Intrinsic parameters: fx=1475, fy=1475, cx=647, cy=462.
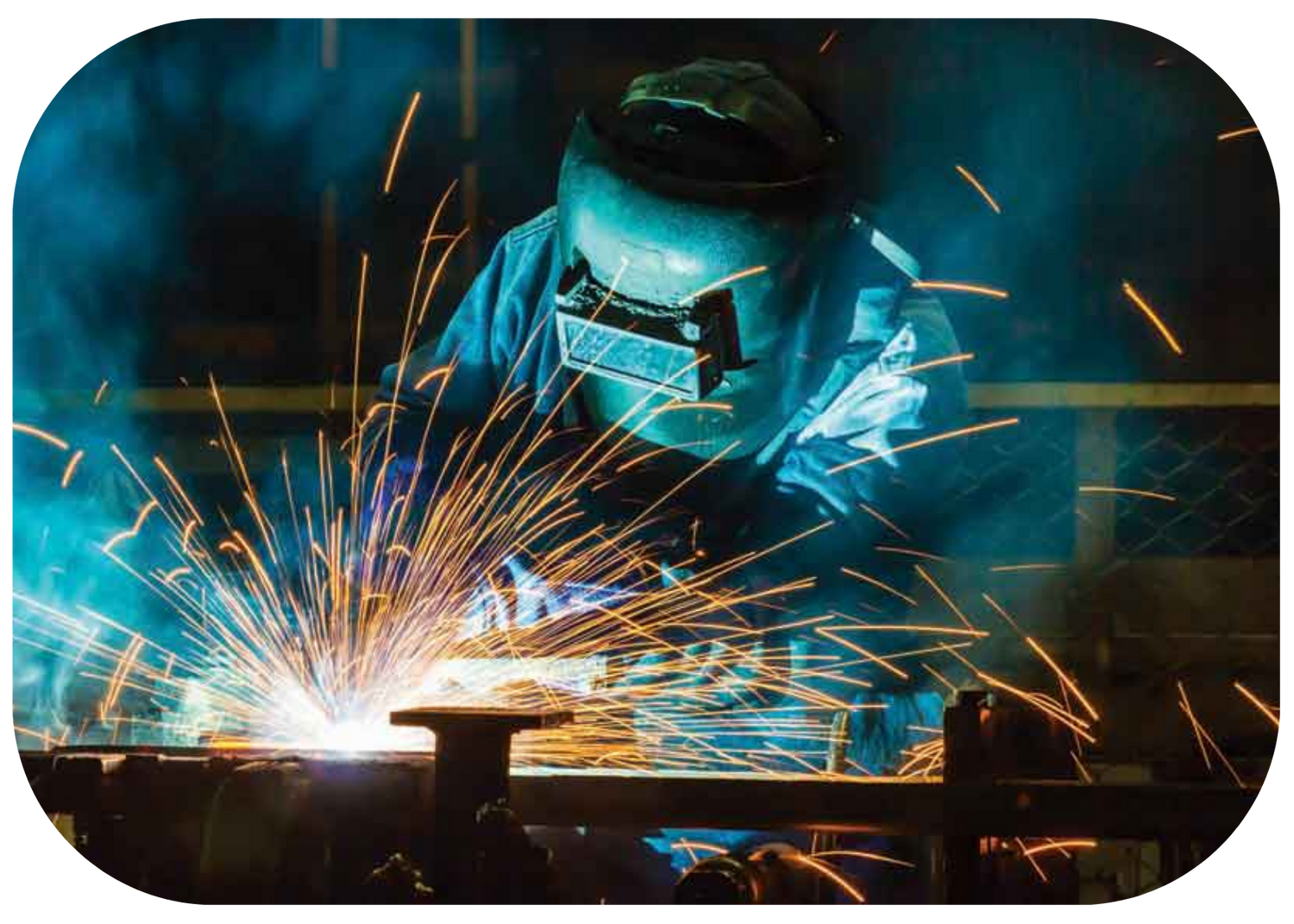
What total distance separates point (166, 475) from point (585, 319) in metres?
1.12

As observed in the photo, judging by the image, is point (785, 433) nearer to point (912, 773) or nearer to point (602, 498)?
point (602, 498)

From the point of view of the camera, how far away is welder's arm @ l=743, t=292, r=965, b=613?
10.1 ft

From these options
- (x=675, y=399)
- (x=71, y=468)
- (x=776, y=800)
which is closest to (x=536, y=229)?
(x=675, y=399)

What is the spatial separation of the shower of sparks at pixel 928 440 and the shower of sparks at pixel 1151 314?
37cm

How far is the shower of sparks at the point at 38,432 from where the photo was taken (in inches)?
140

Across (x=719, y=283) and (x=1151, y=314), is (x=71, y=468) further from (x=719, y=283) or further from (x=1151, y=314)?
(x=1151, y=314)

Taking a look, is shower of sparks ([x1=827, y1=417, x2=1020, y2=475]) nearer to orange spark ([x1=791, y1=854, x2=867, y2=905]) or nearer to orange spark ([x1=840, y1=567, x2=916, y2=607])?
orange spark ([x1=840, y1=567, x2=916, y2=607])

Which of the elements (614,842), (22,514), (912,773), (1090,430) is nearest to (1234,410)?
(1090,430)

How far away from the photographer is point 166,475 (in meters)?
3.41

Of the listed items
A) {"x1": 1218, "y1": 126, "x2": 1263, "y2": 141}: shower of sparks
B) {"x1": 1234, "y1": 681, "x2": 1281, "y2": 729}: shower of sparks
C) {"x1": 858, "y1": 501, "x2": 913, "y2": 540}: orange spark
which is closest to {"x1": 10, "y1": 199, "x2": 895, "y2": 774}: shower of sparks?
{"x1": 858, "y1": 501, "x2": 913, "y2": 540}: orange spark

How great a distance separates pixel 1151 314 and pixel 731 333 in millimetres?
951

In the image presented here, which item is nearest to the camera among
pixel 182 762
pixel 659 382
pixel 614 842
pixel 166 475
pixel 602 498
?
pixel 182 762

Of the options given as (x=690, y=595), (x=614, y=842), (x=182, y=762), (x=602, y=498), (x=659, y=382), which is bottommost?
(x=614, y=842)

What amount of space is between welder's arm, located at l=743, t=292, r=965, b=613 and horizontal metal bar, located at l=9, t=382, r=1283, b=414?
0.14 meters
